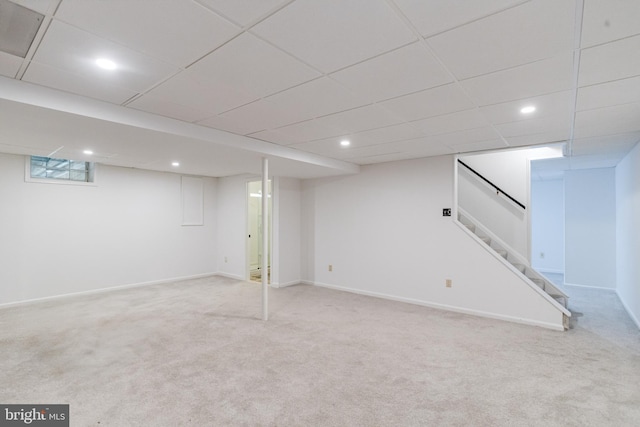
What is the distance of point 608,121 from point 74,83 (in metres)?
4.75

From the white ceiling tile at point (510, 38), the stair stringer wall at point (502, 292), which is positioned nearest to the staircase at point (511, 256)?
the stair stringer wall at point (502, 292)

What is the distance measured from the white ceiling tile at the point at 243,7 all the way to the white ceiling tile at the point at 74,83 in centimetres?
138

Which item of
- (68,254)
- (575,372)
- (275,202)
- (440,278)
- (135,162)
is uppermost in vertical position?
(135,162)

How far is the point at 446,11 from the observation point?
1.49 metres

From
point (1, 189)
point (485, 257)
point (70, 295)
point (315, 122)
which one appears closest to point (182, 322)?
point (70, 295)

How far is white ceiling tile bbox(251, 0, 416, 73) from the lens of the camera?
148 cm

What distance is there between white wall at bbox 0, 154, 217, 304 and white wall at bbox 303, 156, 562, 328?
275 centimetres

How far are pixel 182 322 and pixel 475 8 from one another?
14.1 feet

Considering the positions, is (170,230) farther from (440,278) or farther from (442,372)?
(442,372)

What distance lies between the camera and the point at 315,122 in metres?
3.21

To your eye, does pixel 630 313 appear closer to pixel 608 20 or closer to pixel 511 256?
pixel 511 256

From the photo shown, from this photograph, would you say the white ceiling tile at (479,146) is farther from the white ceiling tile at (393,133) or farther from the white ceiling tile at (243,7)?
the white ceiling tile at (243,7)

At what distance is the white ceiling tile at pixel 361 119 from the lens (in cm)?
289

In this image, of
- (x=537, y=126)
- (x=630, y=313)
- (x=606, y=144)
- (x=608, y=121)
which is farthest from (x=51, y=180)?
(x=630, y=313)
